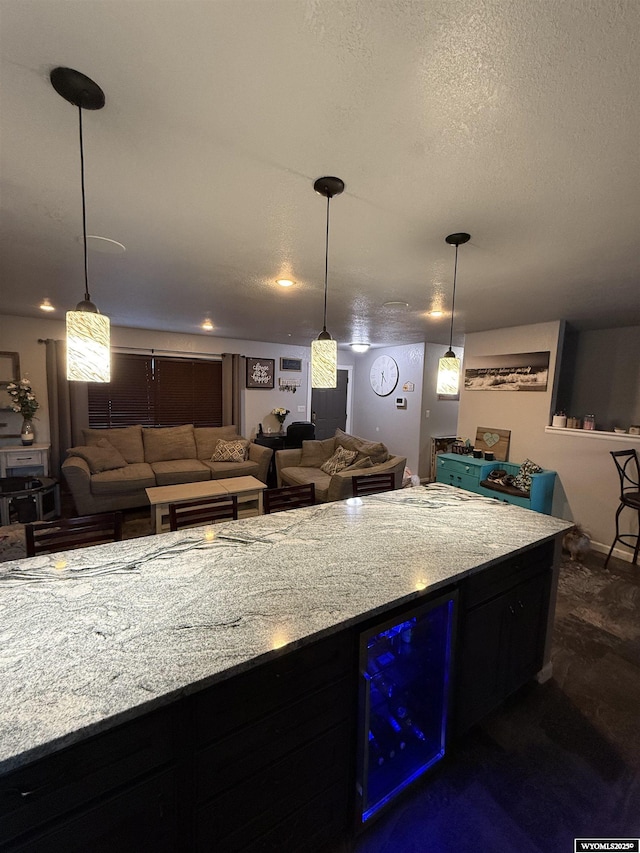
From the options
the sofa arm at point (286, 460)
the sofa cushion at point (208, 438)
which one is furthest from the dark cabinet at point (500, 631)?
the sofa cushion at point (208, 438)

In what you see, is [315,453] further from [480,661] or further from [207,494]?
[480,661]

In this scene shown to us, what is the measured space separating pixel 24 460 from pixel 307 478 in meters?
3.65

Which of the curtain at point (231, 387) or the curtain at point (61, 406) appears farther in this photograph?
the curtain at point (231, 387)

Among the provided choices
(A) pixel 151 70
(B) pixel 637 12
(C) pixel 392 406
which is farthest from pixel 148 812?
(C) pixel 392 406

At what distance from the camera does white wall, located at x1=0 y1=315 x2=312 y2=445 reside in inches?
186

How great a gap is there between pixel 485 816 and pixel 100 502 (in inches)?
171

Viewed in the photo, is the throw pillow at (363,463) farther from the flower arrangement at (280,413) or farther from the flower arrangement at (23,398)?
the flower arrangement at (23,398)

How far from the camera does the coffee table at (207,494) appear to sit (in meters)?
3.48

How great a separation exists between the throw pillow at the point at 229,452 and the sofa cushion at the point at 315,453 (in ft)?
2.99

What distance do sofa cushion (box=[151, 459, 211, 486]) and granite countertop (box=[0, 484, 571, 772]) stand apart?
9.92ft

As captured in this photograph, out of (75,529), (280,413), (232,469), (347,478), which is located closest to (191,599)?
(75,529)

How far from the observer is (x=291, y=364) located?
706 cm

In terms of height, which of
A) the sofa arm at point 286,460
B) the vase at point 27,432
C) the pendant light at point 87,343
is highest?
the pendant light at point 87,343

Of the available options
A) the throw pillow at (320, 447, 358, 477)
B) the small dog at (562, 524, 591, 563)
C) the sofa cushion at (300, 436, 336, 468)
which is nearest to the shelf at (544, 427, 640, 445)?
the small dog at (562, 524, 591, 563)
